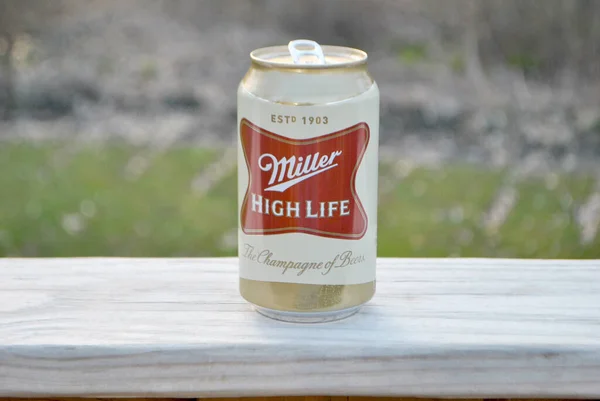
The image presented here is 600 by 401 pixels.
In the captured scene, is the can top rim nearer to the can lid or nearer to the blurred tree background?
the can lid

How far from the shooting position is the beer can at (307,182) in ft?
2.87

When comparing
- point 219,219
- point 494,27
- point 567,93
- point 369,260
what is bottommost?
point 219,219

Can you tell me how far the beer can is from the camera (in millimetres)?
874

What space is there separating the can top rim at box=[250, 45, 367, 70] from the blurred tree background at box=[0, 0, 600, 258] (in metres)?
2.21

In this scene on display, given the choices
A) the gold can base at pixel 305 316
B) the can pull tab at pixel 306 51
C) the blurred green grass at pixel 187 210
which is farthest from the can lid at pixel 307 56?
the blurred green grass at pixel 187 210

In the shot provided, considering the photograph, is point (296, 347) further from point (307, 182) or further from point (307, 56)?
point (307, 56)

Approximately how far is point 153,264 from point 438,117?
129 inches

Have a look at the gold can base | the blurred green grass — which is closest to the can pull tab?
the gold can base

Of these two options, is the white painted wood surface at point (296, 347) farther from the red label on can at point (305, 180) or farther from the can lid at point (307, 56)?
the can lid at point (307, 56)

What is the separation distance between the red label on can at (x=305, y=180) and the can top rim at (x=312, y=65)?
0.06 meters

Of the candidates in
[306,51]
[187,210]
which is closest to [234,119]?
[187,210]

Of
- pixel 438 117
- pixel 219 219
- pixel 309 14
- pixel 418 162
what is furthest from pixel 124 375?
pixel 309 14

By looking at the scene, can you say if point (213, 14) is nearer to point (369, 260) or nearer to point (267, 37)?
point (267, 37)

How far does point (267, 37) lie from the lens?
457 cm
